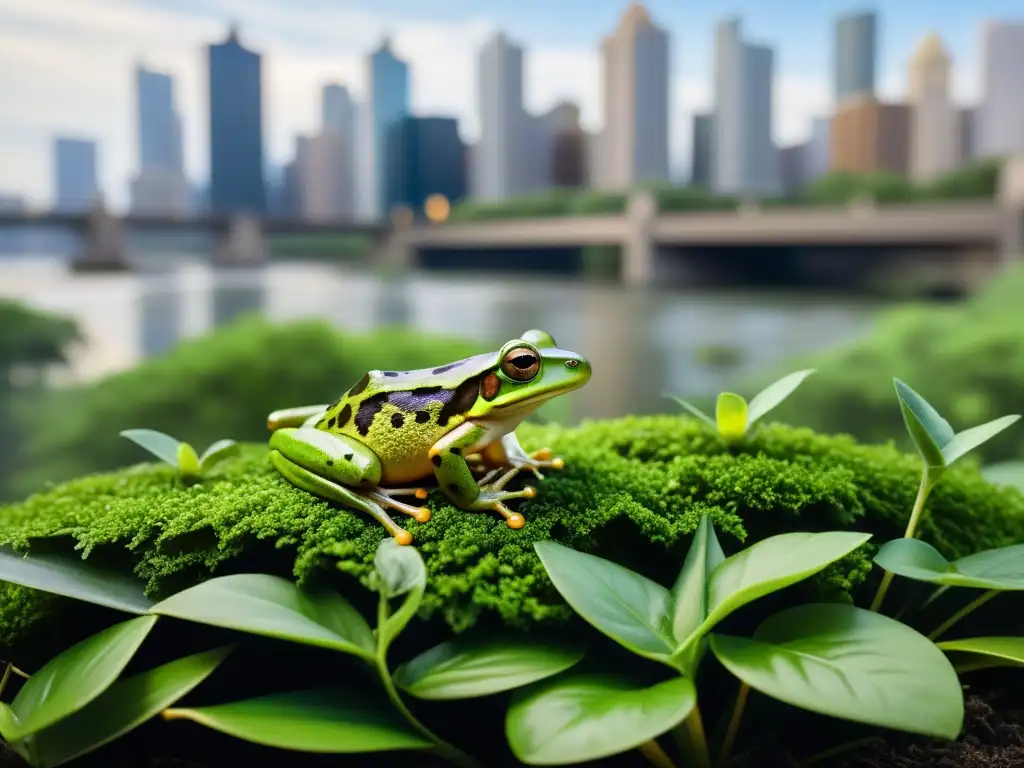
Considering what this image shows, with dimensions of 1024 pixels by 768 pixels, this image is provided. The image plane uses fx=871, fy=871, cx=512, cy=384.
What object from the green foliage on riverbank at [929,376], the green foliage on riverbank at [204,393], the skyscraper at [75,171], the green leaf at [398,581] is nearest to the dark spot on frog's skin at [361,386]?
the green leaf at [398,581]

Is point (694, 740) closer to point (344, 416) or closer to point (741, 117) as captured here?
point (344, 416)

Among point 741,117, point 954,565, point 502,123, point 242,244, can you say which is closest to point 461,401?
point 954,565

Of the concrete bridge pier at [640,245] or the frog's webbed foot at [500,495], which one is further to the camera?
the concrete bridge pier at [640,245]

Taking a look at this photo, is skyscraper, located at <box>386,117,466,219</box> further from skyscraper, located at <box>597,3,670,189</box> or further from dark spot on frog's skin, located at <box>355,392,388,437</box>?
dark spot on frog's skin, located at <box>355,392,388,437</box>

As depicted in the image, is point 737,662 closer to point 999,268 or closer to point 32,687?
point 32,687

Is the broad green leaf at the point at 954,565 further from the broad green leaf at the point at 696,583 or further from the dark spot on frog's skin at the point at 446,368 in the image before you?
the dark spot on frog's skin at the point at 446,368

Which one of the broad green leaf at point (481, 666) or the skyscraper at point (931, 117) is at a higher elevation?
the skyscraper at point (931, 117)
